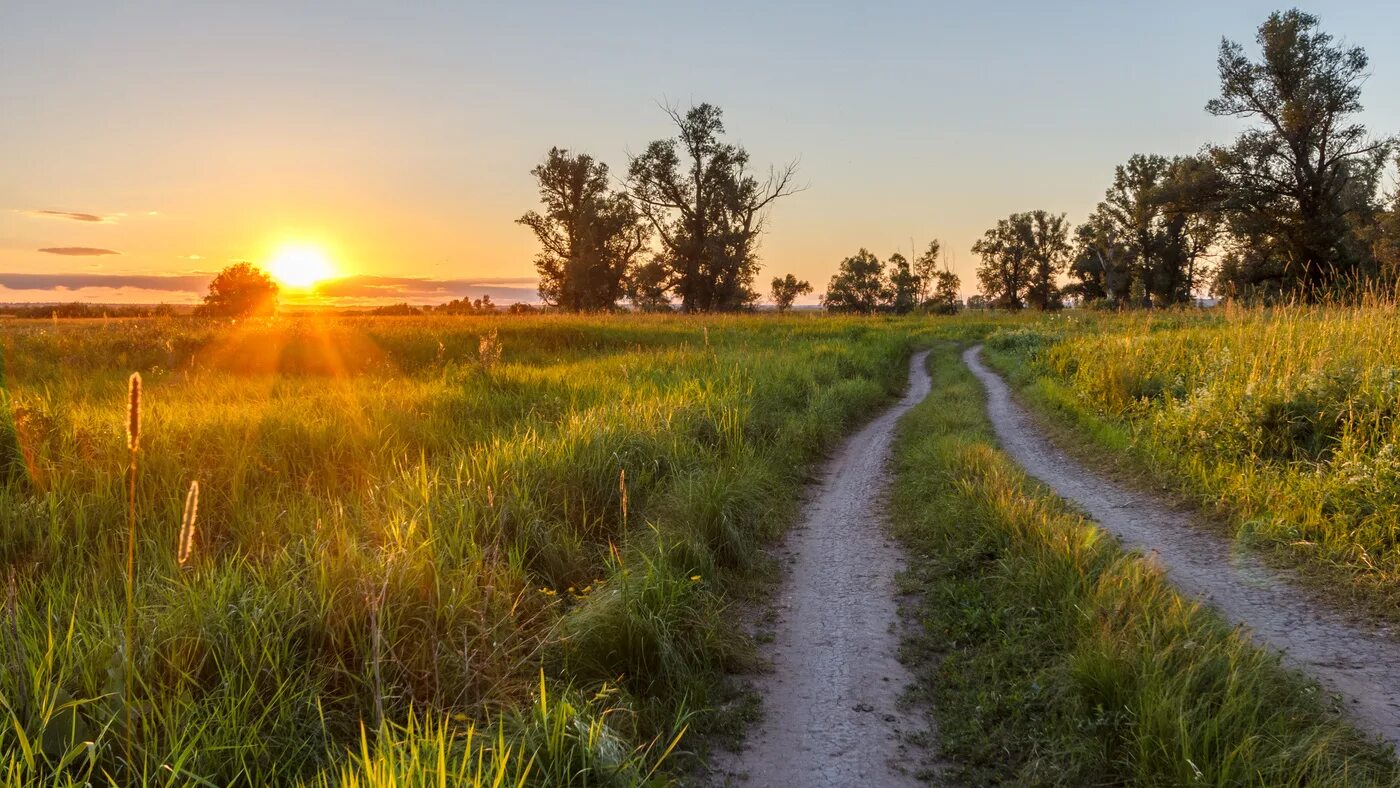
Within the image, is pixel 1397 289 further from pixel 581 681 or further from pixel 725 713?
pixel 581 681

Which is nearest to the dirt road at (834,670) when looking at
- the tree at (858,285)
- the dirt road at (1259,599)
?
the dirt road at (1259,599)

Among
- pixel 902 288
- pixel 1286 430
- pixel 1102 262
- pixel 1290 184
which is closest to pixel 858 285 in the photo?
pixel 902 288

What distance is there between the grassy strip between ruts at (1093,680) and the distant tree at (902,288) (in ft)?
228

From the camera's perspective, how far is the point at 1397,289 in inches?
381

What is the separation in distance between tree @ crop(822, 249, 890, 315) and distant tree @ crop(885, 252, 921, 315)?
121 centimetres

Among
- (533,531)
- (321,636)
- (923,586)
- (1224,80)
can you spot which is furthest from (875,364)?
(1224,80)

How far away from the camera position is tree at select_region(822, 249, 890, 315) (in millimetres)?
83062

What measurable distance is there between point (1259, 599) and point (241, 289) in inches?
1819

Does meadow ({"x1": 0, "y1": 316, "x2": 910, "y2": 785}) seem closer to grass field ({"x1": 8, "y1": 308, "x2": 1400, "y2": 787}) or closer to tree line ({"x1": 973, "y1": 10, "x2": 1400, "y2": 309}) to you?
grass field ({"x1": 8, "y1": 308, "x2": 1400, "y2": 787})

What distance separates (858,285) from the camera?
84812 millimetres

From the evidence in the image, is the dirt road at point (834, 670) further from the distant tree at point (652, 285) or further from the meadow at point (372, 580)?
the distant tree at point (652, 285)

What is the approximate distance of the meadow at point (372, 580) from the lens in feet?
8.63

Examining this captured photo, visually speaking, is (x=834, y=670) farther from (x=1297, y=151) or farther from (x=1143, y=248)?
(x=1143, y=248)

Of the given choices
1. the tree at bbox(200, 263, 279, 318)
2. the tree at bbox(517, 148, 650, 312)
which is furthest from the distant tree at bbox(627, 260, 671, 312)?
the tree at bbox(200, 263, 279, 318)
